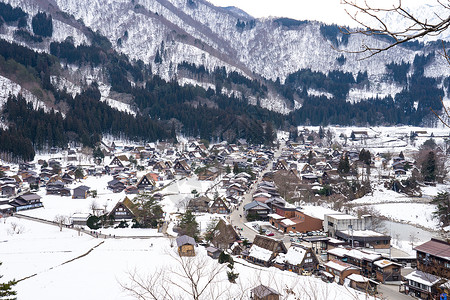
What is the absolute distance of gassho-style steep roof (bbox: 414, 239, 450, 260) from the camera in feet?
57.1

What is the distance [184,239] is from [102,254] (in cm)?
462

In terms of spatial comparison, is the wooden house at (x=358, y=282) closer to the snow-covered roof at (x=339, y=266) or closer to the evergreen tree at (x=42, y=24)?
the snow-covered roof at (x=339, y=266)

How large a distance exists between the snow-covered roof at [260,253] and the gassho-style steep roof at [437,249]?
810cm

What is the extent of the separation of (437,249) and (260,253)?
9.40 meters

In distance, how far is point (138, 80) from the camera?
96688 millimetres

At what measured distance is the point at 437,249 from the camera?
17.9 metres

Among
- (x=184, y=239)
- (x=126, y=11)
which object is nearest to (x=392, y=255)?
(x=184, y=239)

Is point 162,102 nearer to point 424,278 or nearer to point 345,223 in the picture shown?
point 345,223

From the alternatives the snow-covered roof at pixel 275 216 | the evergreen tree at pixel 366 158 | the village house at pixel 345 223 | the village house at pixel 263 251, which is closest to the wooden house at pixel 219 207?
the snow-covered roof at pixel 275 216

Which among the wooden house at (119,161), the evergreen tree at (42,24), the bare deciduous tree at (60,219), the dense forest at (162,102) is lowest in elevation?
the bare deciduous tree at (60,219)

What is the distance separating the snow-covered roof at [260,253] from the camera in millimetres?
19203

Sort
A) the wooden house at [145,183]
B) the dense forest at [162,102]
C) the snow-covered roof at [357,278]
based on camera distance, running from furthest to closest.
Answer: the dense forest at [162,102]
the wooden house at [145,183]
the snow-covered roof at [357,278]

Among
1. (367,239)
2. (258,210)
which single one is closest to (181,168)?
(258,210)

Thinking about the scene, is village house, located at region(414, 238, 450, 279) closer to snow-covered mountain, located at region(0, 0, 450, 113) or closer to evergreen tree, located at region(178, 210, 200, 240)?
evergreen tree, located at region(178, 210, 200, 240)
